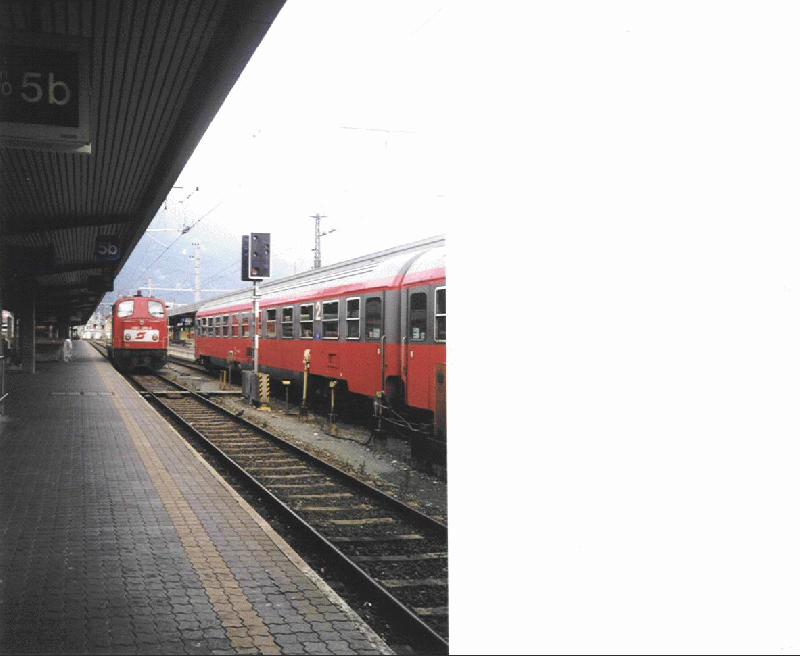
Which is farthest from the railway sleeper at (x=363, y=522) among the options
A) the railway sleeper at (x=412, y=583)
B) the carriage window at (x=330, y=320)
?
the carriage window at (x=330, y=320)

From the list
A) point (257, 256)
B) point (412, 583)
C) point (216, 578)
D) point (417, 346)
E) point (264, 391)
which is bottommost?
point (412, 583)

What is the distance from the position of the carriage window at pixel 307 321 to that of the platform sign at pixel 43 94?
9720 mm

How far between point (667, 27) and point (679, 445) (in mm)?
1150

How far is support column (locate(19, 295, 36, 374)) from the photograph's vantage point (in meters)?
27.5

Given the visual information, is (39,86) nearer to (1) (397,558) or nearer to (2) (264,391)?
(1) (397,558)

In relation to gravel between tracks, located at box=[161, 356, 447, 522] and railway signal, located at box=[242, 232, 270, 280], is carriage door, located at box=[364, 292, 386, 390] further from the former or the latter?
railway signal, located at box=[242, 232, 270, 280]

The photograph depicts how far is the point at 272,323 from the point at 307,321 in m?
3.30

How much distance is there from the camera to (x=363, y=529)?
707cm

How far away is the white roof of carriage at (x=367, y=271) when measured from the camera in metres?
11.2

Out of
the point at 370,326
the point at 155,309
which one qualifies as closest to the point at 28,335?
the point at 155,309

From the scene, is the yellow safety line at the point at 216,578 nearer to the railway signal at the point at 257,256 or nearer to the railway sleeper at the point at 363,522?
the railway sleeper at the point at 363,522

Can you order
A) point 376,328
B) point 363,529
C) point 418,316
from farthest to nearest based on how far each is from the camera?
point 376,328, point 418,316, point 363,529

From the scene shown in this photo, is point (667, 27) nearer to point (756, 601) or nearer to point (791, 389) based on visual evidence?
point (791, 389)

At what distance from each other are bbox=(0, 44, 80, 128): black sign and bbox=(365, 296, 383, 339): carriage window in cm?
665
